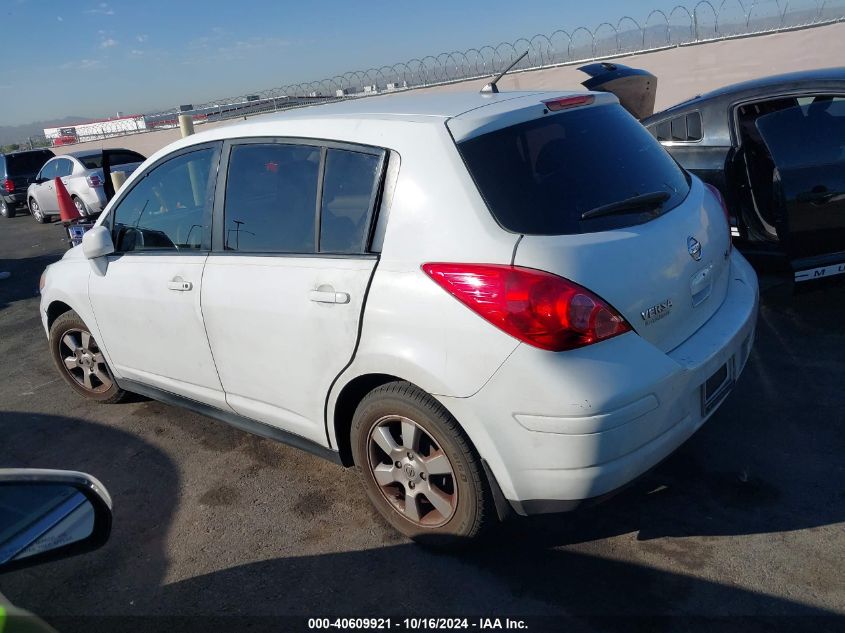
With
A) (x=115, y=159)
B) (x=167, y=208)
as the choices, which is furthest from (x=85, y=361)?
(x=115, y=159)

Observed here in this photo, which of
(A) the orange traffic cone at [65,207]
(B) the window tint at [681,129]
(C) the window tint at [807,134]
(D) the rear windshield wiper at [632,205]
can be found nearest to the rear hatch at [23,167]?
(A) the orange traffic cone at [65,207]

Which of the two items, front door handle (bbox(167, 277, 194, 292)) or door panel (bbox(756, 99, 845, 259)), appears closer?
front door handle (bbox(167, 277, 194, 292))

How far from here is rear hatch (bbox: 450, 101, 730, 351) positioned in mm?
2615

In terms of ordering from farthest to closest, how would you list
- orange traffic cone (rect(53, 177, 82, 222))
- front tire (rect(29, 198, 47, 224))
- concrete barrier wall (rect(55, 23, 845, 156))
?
front tire (rect(29, 198, 47, 224)) → concrete barrier wall (rect(55, 23, 845, 156)) → orange traffic cone (rect(53, 177, 82, 222))

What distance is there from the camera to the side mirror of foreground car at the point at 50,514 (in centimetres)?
161

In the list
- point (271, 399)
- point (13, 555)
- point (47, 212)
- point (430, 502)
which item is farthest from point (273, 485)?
point (47, 212)

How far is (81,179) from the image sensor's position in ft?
49.8

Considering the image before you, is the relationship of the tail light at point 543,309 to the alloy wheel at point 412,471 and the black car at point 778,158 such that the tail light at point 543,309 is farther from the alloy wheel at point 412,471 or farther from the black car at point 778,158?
the black car at point 778,158

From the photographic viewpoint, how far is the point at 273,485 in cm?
382

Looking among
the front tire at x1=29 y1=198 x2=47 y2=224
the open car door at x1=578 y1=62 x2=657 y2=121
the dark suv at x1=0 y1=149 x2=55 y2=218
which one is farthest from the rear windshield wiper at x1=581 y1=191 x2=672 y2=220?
the dark suv at x1=0 y1=149 x2=55 y2=218

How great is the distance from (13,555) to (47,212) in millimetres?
17360

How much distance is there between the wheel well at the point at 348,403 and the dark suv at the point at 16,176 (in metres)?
19.2

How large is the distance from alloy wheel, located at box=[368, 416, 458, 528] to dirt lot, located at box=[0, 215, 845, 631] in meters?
0.18

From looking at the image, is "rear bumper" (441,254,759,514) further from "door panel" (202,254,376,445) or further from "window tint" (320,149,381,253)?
"window tint" (320,149,381,253)
